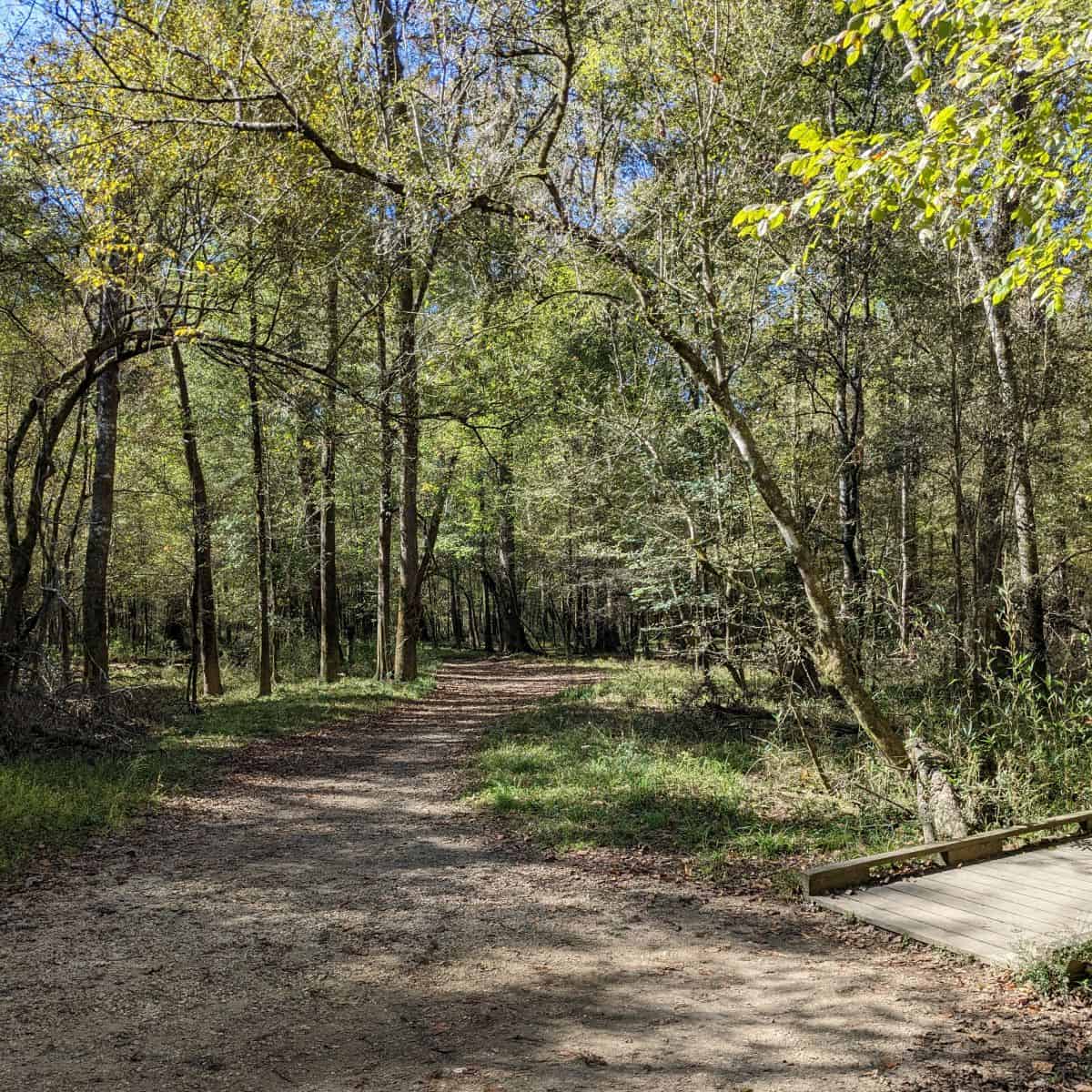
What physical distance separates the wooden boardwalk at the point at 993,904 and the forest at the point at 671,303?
60 centimetres

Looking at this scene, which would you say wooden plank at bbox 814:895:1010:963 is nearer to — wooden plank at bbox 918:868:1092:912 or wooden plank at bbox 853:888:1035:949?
wooden plank at bbox 853:888:1035:949

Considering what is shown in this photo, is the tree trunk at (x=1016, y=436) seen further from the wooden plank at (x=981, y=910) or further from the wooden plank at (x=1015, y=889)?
the wooden plank at (x=981, y=910)

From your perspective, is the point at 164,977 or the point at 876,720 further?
the point at 876,720

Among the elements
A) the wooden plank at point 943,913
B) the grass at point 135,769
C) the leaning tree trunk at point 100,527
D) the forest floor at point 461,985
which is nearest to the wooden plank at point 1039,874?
the wooden plank at point 943,913

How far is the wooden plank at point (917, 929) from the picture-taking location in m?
4.37

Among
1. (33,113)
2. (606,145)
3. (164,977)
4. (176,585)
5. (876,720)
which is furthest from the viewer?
(176,585)

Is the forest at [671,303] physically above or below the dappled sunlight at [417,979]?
above

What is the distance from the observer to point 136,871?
Result: 626cm

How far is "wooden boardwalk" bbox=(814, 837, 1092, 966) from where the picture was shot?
14.8ft

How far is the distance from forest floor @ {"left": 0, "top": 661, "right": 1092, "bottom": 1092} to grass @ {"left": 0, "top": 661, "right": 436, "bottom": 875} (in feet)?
1.71

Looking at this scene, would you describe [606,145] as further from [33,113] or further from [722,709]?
[722,709]

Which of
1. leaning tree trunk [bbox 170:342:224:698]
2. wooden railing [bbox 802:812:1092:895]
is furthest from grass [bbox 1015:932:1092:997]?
leaning tree trunk [bbox 170:342:224:698]

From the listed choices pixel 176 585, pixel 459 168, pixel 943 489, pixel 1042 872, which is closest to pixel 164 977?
pixel 1042 872

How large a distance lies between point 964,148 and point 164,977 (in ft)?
22.1
